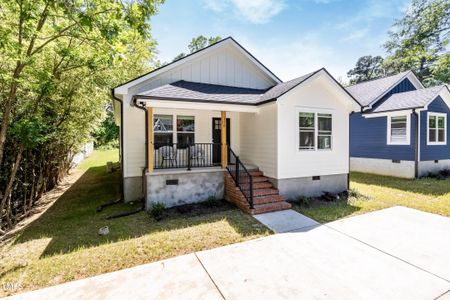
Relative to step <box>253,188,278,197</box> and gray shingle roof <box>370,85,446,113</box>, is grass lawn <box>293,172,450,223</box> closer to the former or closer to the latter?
step <box>253,188,278,197</box>

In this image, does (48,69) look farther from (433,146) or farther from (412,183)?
(433,146)

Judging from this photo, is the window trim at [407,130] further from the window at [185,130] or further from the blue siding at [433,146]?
the window at [185,130]

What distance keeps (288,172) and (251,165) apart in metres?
1.70

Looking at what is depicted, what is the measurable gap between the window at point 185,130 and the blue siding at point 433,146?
11.4m

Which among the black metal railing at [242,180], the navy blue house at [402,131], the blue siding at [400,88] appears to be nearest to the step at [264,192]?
the black metal railing at [242,180]

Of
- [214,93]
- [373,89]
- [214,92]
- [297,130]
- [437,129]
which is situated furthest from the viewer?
[373,89]

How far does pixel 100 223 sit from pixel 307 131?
7336mm

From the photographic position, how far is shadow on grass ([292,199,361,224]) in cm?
607

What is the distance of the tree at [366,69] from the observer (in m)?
44.2

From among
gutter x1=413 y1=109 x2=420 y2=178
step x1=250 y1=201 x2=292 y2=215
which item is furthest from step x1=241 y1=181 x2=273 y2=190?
gutter x1=413 y1=109 x2=420 y2=178

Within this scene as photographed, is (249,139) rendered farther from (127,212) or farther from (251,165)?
(127,212)

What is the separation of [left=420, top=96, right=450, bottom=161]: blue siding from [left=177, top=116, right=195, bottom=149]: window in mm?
11449

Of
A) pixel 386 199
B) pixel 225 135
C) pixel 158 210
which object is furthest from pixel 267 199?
pixel 386 199

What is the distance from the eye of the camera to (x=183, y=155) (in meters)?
8.81
